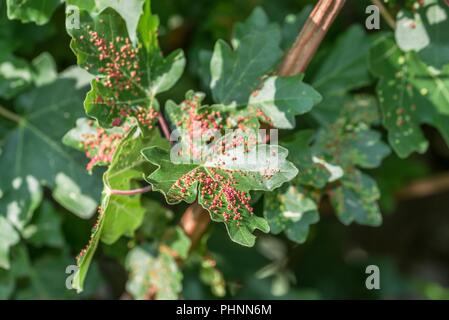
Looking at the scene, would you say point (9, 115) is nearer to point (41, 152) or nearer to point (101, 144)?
point (41, 152)

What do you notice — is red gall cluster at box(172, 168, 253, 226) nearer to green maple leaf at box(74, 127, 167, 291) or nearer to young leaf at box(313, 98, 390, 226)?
green maple leaf at box(74, 127, 167, 291)

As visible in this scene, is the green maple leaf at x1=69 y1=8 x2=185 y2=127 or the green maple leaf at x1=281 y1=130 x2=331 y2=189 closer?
the green maple leaf at x1=69 y1=8 x2=185 y2=127

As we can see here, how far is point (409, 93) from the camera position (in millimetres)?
1653

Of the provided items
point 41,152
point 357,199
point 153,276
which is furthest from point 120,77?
point 357,199

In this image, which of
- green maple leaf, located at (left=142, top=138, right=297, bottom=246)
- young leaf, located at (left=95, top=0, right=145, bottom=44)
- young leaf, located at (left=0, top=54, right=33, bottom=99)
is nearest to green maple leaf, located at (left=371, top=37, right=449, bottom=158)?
green maple leaf, located at (left=142, top=138, right=297, bottom=246)

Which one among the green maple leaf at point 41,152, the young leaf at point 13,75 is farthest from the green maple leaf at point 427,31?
the young leaf at point 13,75

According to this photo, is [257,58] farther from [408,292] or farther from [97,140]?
[408,292]

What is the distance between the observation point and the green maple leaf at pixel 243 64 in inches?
59.0

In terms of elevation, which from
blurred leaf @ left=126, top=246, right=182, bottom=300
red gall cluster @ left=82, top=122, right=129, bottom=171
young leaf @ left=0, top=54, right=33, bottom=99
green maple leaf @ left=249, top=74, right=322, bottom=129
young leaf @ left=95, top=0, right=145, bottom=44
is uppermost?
young leaf @ left=0, top=54, right=33, bottom=99

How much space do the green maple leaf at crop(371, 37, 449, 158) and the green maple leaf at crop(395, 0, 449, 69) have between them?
33mm

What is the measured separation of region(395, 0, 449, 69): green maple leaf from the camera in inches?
63.7

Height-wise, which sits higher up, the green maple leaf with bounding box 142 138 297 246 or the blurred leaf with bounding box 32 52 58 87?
the blurred leaf with bounding box 32 52 58 87

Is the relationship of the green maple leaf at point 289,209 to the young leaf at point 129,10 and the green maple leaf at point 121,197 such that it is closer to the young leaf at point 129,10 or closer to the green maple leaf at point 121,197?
the green maple leaf at point 121,197

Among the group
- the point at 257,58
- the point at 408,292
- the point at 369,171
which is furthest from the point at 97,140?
the point at 408,292
